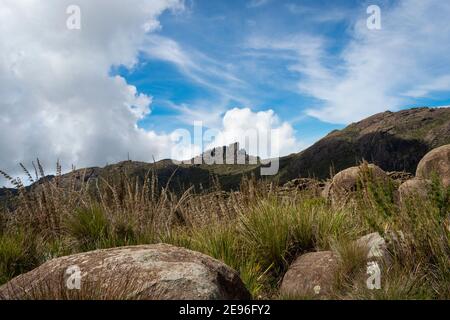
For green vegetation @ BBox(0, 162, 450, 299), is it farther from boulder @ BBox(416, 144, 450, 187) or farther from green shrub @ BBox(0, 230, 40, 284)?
boulder @ BBox(416, 144, 450, 187)

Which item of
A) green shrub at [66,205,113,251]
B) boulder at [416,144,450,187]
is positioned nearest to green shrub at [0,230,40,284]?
green shrub at [66,205,113,251]

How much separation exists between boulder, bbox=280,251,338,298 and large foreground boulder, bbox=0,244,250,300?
93cm

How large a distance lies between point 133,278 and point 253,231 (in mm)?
3167

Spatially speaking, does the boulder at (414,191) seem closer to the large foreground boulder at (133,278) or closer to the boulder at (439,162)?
the large foreground boulder at (133,278)

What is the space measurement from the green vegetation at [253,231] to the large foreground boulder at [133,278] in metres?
1.26

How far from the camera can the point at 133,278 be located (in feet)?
13.4

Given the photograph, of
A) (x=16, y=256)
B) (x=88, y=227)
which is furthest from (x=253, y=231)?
(x=16, y=256)

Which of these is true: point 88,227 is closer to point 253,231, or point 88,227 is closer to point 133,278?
point 253,231

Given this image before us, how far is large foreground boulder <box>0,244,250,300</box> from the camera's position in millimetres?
3797

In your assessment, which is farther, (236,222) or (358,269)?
(236,222)

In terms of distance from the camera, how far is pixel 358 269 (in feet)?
17.8
